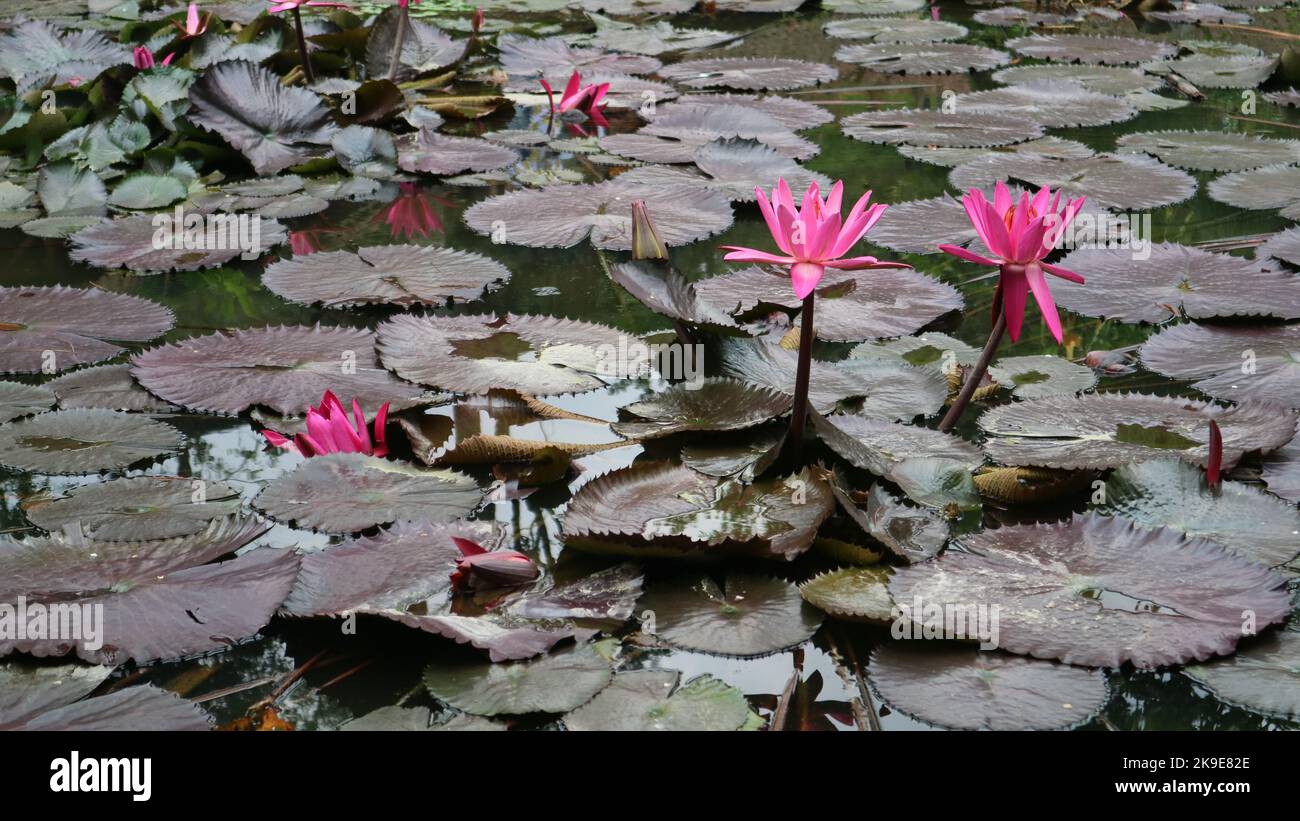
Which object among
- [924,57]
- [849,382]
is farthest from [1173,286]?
[924,57]

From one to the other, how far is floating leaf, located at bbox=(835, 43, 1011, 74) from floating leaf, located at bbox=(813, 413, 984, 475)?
3.30m

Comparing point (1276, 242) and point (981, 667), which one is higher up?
point (1276, 242)

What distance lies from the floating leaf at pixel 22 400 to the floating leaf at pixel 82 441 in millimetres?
36

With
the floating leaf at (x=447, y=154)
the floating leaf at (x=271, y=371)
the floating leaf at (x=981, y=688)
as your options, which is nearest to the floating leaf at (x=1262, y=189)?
the floating leaf at (x=447, y=154)

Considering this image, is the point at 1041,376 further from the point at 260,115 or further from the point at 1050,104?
the point at 260,115

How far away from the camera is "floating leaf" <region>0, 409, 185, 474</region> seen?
2045 mm

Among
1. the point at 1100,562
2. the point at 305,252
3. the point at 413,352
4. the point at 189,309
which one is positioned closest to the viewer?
the point at 1100,562

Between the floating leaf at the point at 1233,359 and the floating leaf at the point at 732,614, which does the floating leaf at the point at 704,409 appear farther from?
the floating leaf at the point at 1233,359

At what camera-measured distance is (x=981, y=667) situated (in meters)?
1.52

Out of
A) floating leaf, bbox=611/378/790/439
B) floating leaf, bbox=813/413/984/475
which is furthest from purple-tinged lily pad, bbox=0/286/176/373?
floating leaf, bbox=813/413/984/475

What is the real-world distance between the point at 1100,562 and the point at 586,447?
86 centimetres

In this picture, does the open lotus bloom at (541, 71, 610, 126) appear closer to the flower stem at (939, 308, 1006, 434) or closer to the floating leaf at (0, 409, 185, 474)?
the floating leaf at (0, 409, 185, 474)
